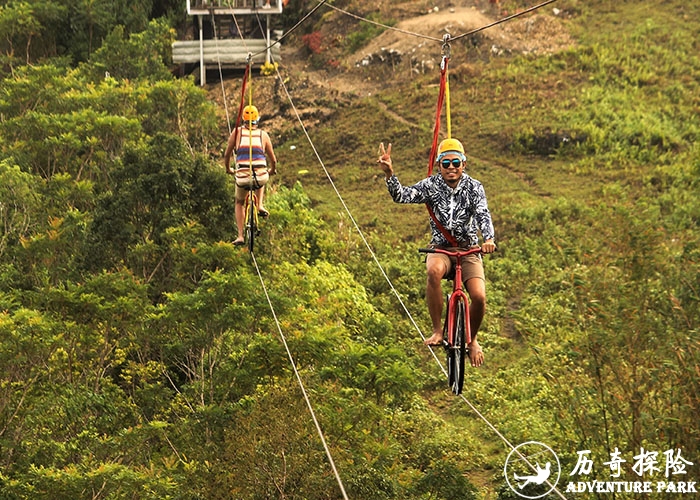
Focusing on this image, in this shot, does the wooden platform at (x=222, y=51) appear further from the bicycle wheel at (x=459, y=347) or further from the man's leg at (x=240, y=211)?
the bicycle wheel at (x=459, y=347)

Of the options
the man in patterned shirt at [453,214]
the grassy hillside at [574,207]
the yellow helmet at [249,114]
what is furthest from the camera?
the yellow helmet at [249,114]

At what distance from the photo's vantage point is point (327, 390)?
1383 centimetres

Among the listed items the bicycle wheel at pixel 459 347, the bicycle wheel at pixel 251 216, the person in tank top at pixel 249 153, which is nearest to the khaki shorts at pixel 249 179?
the person in tank top at pixel 249 153

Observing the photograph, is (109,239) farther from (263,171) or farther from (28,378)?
(263,171)

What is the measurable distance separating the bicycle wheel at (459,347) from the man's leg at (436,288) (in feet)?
0.47

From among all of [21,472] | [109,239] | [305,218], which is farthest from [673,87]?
[21,472]

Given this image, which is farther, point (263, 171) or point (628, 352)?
point (263, 171)

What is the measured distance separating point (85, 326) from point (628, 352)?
832 centimetres

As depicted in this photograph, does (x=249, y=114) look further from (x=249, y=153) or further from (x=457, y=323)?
(x=457, y=323)

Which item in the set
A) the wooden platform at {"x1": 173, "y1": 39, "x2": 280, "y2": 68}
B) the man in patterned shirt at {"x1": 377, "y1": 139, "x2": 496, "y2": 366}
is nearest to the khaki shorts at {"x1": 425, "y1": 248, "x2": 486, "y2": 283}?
the man in patterned shirt at {"x1": 377, "y1": 139, "x2": 496, "y2": 366}

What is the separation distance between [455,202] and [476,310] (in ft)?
3.05

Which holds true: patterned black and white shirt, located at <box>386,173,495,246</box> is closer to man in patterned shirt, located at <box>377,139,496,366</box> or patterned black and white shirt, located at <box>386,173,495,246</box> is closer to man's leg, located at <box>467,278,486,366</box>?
man in patterned shirt, located at <box>377,139,496,366</box>

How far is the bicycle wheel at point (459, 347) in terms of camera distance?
8805mm

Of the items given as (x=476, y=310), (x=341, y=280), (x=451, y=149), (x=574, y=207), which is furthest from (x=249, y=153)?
(x=574, y=207)
